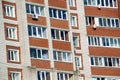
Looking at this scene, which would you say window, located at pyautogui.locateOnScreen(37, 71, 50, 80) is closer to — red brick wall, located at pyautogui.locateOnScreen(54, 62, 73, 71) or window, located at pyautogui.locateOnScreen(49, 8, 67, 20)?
red brick wall, located at pyautogui.locateOnScreen(54, 62, 73, 71)

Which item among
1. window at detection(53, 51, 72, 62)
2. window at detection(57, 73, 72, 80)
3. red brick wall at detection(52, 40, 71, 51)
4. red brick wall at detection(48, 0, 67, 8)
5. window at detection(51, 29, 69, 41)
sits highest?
red brick wall at detection(48, 0, 67, 8)

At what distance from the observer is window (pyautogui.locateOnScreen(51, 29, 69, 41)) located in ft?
215

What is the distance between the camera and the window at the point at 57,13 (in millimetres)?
66125

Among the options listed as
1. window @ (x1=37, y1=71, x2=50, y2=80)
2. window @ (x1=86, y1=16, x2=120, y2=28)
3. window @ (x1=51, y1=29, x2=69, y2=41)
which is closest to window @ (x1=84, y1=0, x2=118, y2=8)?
window @ (x1=86, y1=16, x2=120, y2=28)

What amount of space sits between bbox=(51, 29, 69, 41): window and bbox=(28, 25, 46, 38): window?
1.10 metres

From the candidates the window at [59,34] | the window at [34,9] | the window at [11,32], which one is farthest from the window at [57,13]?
the window at [11,32]

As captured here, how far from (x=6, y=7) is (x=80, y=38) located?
9.49 m

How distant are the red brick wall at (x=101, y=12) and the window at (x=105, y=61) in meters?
4.81

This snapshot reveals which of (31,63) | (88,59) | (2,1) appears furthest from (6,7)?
(88,59)

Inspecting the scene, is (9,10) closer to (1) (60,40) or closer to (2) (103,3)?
(1) (60,40)

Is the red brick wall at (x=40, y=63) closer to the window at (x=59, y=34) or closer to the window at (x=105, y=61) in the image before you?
the window at (x=59, y=34)

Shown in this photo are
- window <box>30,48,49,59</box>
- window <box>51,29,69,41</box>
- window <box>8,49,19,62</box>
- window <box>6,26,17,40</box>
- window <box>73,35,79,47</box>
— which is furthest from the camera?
window <box>73,35,79,47</box>

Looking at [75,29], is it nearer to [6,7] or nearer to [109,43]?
[109,43]

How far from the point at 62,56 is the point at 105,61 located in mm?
6245
